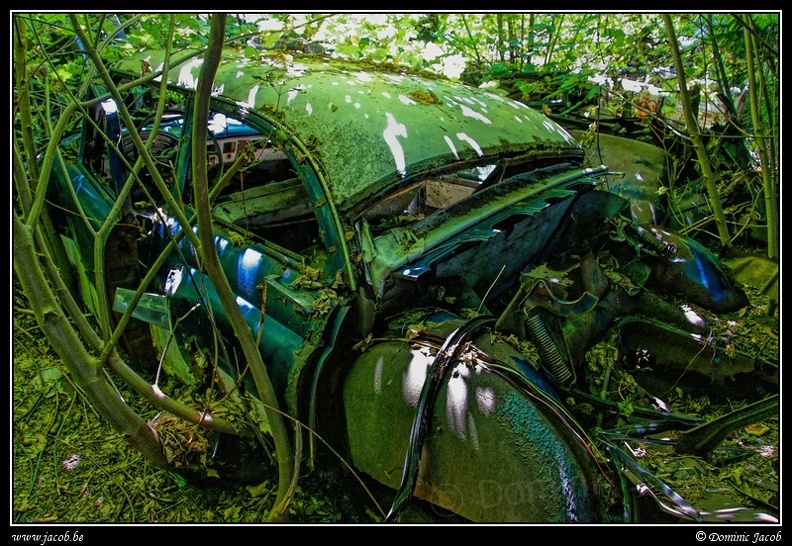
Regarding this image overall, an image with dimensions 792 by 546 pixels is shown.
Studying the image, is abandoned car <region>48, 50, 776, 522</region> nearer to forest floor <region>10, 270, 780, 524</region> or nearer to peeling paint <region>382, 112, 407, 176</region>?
peeling paint <region>382, 112, 407, 176</region>

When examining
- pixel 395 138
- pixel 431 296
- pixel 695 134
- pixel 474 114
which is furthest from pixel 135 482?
pixel 695 134

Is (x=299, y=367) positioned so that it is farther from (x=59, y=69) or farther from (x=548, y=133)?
(x=59, y=69)

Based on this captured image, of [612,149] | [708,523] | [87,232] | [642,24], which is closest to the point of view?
[708,523]

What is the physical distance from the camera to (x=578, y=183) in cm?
259

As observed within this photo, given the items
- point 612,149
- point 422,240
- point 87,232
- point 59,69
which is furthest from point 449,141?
point 612,149

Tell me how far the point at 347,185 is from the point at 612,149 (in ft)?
12.3

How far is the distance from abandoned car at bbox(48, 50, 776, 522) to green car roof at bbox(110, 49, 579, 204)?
1cm

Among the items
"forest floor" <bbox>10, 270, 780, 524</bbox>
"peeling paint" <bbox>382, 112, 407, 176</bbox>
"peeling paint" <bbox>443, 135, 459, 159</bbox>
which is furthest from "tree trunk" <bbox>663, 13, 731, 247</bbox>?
"peeling paint" <bbox>382, 112, 407, 176</bbox>

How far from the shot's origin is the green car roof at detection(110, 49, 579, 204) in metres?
2.07

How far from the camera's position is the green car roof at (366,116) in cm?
207

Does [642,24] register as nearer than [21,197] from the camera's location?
No

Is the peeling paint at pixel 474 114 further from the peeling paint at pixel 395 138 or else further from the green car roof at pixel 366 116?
the peeling paint at pixel 395 138

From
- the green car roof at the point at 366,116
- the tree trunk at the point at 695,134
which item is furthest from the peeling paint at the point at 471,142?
the tree trunk at the point at 695,134

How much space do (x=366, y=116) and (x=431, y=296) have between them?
82cm
